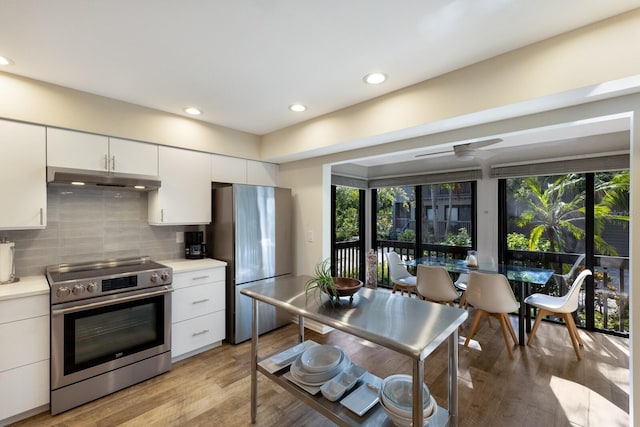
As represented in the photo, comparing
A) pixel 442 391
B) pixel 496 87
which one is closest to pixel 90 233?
pixel 442 391

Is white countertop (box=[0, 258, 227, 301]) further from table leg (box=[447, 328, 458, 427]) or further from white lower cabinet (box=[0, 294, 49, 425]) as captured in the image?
table leg (box=[447, 328, 458, 427])

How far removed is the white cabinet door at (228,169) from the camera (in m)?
3.32

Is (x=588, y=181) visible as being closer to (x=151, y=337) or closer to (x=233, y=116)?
(x=233, y=116)

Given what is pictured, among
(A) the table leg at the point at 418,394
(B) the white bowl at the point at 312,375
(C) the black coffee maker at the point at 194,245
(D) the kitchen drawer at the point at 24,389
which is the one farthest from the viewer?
(C) the black coffee maker at the point at 194,245

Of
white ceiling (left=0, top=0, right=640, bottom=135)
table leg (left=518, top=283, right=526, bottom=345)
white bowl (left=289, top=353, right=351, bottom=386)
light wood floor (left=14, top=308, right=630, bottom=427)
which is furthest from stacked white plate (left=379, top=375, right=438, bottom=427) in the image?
table leg (left=518, top=283, right=526, bottom=345)

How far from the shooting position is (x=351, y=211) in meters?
5.52

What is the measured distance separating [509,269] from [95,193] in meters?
4.75

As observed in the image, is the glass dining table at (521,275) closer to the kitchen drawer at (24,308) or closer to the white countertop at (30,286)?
the white countertop at (30,286)

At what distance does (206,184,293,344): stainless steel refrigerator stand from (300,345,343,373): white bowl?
138cm

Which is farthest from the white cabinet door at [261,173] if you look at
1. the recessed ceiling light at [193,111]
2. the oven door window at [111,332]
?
the oven door window at [111,332]

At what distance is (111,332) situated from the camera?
2.32m

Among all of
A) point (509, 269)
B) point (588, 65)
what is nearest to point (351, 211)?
point (509, 269)

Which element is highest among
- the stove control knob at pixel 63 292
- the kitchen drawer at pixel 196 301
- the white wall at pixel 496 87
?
the white wall at pixel 496 87

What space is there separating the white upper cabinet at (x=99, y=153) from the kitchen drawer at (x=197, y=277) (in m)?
1.06
